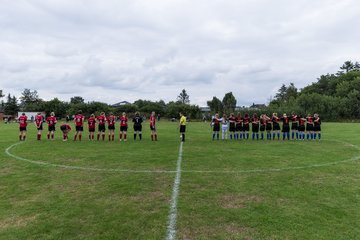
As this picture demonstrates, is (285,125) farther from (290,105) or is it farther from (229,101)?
(229,101)

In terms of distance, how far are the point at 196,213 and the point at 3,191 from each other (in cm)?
477

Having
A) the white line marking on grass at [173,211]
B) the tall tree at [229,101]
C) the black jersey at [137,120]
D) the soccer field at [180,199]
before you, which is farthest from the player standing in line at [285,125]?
the tall tree at [229,101]

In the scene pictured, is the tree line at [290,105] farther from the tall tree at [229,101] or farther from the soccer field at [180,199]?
the soccer field at [180,199]

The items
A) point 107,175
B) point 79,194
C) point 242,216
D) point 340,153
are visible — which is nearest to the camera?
point 242,216

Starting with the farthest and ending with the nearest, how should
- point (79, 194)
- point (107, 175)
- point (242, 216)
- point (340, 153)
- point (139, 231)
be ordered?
point (340, 153) < point (107, 175) < point (79, 194) < point (242, 216) < point (139, 231)

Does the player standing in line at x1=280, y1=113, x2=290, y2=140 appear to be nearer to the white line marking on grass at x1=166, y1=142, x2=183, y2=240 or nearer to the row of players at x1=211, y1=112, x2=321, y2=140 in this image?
the row of players at x1=211, y1=112, x2=321, y2=140

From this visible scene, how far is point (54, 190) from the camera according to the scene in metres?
7.24

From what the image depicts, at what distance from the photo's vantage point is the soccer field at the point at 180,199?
4.91 metres

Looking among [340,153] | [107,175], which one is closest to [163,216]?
[107,175]

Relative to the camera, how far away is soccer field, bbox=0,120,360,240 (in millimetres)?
4910

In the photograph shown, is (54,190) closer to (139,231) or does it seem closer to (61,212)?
(61,212)

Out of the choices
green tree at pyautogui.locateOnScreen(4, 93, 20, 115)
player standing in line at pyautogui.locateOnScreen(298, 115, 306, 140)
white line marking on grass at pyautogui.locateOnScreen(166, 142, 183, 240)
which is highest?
green tree at pyautogui.locateOnScreen(4, 93, 20, 115)

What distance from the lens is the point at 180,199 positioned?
21.2 ft

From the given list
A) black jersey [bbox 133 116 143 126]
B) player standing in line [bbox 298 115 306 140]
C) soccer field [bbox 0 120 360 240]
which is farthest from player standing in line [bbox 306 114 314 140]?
black jersey [bbox 133 116 143 126]
